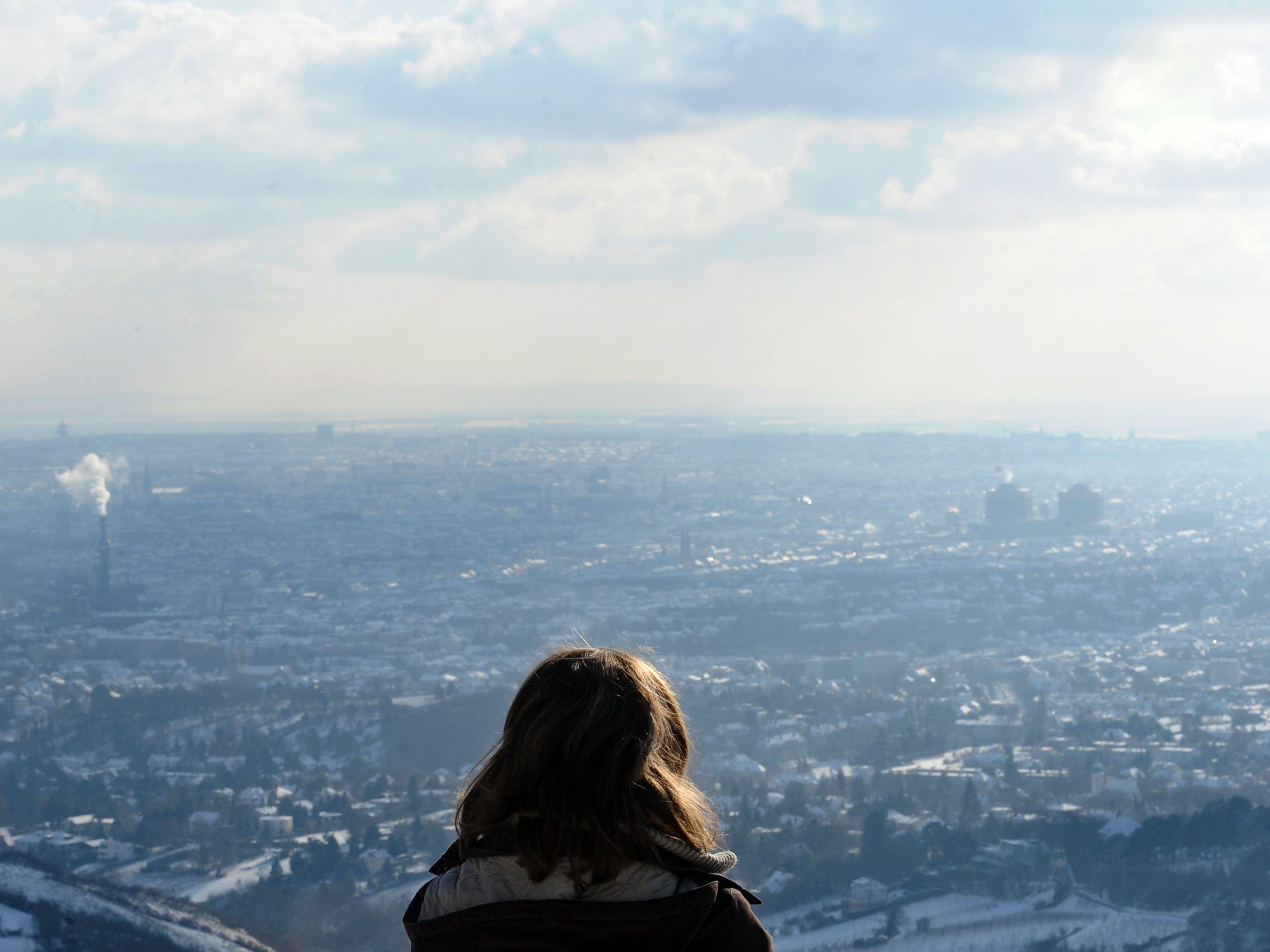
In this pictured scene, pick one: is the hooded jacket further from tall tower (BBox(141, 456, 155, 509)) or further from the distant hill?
tall tower (BBox(141, 456, 155, 509))

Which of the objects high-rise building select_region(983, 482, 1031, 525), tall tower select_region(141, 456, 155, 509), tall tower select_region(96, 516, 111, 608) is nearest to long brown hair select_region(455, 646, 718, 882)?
tall tower select_region(96, 516, 111, 608)

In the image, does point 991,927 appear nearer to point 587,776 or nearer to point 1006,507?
point 587,776

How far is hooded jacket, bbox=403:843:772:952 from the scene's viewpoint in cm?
97

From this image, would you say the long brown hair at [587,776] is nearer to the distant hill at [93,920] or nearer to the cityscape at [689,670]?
the cityscape at [689,670]

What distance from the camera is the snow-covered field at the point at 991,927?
6598 mm

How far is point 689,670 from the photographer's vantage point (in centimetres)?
1448

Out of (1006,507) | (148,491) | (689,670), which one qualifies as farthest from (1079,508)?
(148,491)

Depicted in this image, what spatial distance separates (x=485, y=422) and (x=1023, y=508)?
21.6 meters

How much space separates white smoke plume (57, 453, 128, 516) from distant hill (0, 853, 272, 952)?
16.6m

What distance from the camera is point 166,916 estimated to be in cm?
701

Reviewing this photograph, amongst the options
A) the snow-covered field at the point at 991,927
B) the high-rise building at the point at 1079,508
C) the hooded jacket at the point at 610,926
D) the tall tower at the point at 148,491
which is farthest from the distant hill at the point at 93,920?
the high-rise building at the point at 1079,508

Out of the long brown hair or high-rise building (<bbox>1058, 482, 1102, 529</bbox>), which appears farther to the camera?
high-rise building (<bbox>1058, 482, 1102, 529</bbox>)

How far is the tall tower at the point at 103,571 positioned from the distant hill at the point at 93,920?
1169 centimetres

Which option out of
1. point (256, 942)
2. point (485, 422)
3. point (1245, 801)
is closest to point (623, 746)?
point (256, 942)
